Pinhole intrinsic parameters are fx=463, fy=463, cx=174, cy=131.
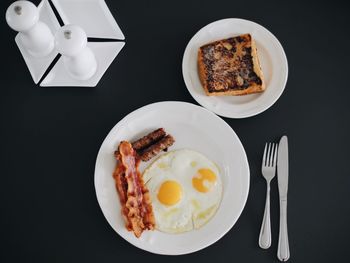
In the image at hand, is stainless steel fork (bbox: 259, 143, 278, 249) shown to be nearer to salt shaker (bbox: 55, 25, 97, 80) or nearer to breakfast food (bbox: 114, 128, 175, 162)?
breakfast food (bbox: 114, 128, 175, 162)

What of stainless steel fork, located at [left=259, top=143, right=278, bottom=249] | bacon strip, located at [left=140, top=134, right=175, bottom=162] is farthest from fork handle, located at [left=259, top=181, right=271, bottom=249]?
bacon strip, located at [left=140, top=134, right=175, bottom=162]

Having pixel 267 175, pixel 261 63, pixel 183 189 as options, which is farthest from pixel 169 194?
pixel 261 63

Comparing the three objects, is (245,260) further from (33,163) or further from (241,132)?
(33,163)

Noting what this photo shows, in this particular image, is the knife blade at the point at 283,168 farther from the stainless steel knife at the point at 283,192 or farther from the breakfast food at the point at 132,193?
the breakfast food at the point at 132,193

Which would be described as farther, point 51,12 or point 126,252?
point 51,12

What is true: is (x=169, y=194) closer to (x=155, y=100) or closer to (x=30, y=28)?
(x=155, y=100)

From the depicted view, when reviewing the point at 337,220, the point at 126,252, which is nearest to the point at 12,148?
the point at 126,252

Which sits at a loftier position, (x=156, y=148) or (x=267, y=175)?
(x=156, y=148)
